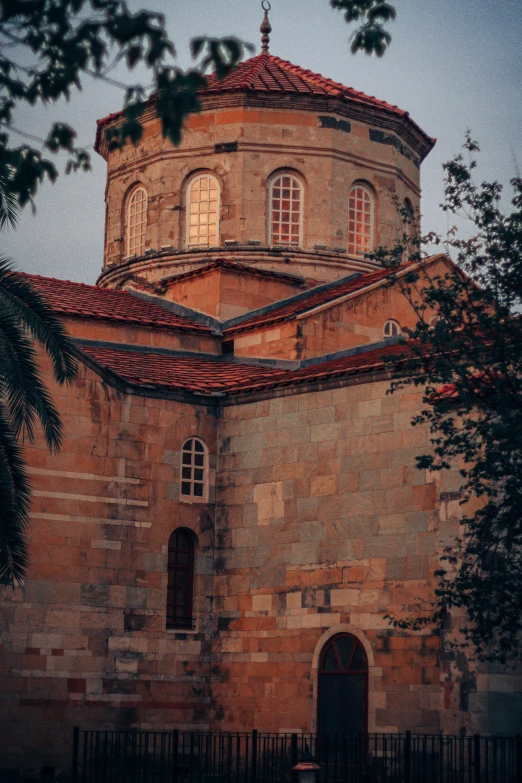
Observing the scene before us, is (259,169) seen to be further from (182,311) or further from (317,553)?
(317,553)

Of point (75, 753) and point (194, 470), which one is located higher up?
point (194, 470)

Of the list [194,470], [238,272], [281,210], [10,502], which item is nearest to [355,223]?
[281,210]

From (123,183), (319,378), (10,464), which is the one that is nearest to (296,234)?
→ (123,183)

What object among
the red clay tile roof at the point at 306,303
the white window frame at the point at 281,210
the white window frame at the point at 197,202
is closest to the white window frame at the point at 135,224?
the white window frame at the point at 197,202

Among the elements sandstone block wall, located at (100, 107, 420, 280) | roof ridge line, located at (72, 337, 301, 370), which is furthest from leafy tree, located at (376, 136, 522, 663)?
sandstone block wall, located at (100, 107, 420, 280)

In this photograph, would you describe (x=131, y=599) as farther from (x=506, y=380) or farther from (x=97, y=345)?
(x=506, y=380)

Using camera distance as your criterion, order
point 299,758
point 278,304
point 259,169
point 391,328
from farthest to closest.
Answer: point 259,169 → point 278,304 → point 391,328 → point 299,758

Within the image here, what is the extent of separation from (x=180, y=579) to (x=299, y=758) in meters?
4.71

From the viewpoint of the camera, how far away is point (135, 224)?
30375 millimetres

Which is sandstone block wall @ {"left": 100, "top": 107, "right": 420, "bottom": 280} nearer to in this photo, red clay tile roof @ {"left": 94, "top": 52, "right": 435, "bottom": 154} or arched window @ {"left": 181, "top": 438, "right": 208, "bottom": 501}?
red clay tile roof @ {"left": 94, "top": 52, "right": 435, "bottom": 154}

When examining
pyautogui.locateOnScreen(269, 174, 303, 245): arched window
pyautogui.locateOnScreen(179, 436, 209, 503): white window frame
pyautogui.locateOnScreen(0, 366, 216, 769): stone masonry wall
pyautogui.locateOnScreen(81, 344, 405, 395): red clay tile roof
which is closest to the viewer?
pyautogui.locateOnScreen(0, 366, 216, 769): stone masonry wall

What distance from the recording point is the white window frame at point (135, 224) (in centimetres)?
2998

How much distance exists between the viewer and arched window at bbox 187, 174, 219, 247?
95.6 ft

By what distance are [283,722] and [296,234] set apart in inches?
433
